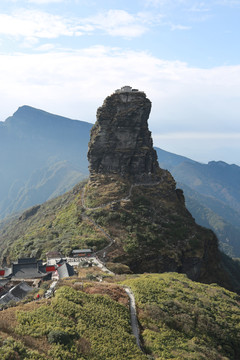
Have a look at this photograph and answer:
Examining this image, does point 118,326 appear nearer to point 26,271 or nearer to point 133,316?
point 133,316

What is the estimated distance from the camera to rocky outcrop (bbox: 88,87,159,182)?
74.0 metres

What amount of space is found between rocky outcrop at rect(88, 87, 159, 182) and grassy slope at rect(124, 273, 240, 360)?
41565mm

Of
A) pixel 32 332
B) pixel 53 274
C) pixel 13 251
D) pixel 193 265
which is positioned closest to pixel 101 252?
pixel 53 274

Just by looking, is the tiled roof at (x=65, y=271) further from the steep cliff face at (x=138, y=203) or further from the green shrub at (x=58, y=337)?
the green shrub at (x=58, y=337)

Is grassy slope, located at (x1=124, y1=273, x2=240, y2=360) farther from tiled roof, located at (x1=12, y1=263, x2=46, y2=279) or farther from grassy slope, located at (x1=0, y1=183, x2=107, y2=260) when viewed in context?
grassy slope, located at (x1=0, y1=183, x2=107, y2=260)

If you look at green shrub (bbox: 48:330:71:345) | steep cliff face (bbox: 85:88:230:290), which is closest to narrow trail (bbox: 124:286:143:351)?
green shrub (bbox: 48:330:71:345)

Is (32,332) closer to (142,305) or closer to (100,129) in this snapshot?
(142,305)

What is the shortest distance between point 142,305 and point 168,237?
32486 mm

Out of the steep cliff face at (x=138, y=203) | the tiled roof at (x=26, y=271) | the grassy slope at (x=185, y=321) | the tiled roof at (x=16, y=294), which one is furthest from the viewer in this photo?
the steep cliff face at (x=138, y=203)

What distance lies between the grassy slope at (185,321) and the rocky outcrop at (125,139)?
136ft

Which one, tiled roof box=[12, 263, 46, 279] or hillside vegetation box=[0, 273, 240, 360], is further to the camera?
tiled roof box=[12, 263, 46, 279]

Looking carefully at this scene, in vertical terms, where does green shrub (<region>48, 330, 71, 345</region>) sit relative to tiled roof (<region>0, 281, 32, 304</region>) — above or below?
above

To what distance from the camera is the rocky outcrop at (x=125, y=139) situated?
74000 mm

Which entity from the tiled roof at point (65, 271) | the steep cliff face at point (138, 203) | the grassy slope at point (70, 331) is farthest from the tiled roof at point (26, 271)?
the grassy slope at point (70, 331)
